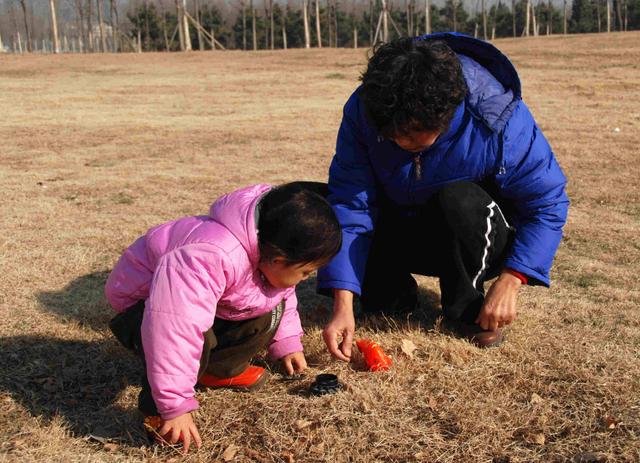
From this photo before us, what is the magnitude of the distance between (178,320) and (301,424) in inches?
22.3

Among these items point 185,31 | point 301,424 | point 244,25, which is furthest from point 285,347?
point 244,25

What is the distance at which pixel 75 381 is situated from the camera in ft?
9.05

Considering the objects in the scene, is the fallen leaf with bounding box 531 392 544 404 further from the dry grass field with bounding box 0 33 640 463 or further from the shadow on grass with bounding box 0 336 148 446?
the shadow on grass with bounding box 0 336 148 446

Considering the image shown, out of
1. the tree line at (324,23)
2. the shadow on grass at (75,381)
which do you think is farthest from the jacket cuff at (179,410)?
the tree line at (324,23)

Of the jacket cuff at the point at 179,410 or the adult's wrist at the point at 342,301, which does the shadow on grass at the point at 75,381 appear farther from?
the adult's wrist at the point at 342,301

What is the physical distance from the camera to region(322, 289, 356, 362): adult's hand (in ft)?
8.37

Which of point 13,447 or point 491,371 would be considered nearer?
point 13,447

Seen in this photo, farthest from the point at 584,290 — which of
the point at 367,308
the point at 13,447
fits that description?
the point at 13,447

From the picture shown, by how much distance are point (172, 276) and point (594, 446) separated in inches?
53.8

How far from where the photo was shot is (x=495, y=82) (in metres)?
2.74

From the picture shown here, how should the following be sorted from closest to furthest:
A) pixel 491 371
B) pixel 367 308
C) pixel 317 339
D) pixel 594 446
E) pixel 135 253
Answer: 1. pixel 594 446
2. pixel 135 253
3. pixel 491 371
4. pixel 317 339
5. pixel 367 308

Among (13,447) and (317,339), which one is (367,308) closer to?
(317,339)

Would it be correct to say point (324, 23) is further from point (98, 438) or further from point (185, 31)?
point (98, 438)

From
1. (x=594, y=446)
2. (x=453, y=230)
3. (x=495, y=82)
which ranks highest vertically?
(x=495, y=82)
